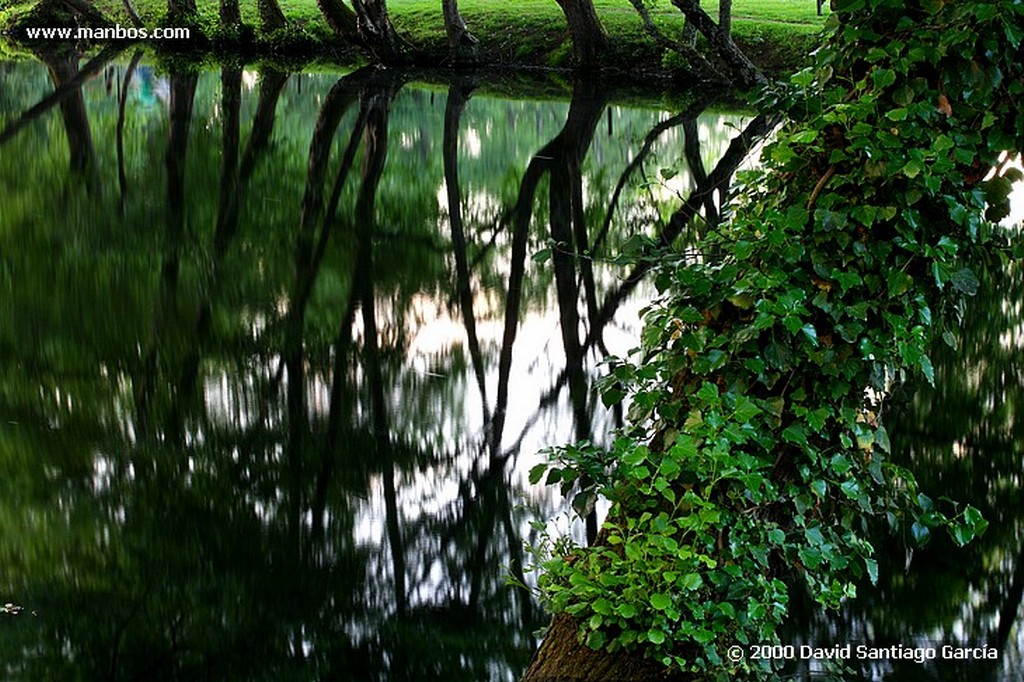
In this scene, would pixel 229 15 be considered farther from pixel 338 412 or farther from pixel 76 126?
pixel 338 412

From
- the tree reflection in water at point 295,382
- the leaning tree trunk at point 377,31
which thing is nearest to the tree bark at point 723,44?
the tree reflection in water at point 295,382

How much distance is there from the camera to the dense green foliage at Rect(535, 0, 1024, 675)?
466cm

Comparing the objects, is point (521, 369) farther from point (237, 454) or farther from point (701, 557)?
point (701, 557)

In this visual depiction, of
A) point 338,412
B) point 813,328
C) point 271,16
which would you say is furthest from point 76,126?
point 813,328

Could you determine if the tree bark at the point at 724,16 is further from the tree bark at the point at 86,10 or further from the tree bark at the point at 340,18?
the tree bark at the point at 86,10

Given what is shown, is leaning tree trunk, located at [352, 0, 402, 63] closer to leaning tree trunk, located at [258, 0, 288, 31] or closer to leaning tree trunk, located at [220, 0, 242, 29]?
leaning tree trunk, located at [258, 0, 288, 31]

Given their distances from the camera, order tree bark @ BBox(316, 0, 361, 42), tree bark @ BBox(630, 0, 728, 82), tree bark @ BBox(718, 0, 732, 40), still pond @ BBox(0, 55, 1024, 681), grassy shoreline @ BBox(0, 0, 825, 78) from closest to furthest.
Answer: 1. still pond @ BBox(0, 55, 1024, 681)
2. tree bark @ BBox(718, 0, 732, 40)
3. tree bark @ BBox(630, 0, 728, 82)
4. grassy shoreline @ BBox(0, 0, 825, 78)
5. tree bark @ BBox(316, 0, 361, 42)

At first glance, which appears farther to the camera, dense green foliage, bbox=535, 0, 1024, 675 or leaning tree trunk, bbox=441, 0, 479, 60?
leaning tree trunk, bbox=441, 0, 479, 60

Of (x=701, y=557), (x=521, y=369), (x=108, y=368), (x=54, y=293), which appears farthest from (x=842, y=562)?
(x=54, y=293)

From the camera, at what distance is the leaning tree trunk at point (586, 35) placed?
36.0 meters

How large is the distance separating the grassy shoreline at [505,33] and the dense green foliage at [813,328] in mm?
31035

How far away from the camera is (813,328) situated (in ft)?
15.6

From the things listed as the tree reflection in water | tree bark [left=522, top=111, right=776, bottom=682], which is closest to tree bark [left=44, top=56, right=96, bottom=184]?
the tree reflection in water

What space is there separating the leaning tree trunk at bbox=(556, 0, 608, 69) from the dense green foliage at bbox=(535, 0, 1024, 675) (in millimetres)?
31941
